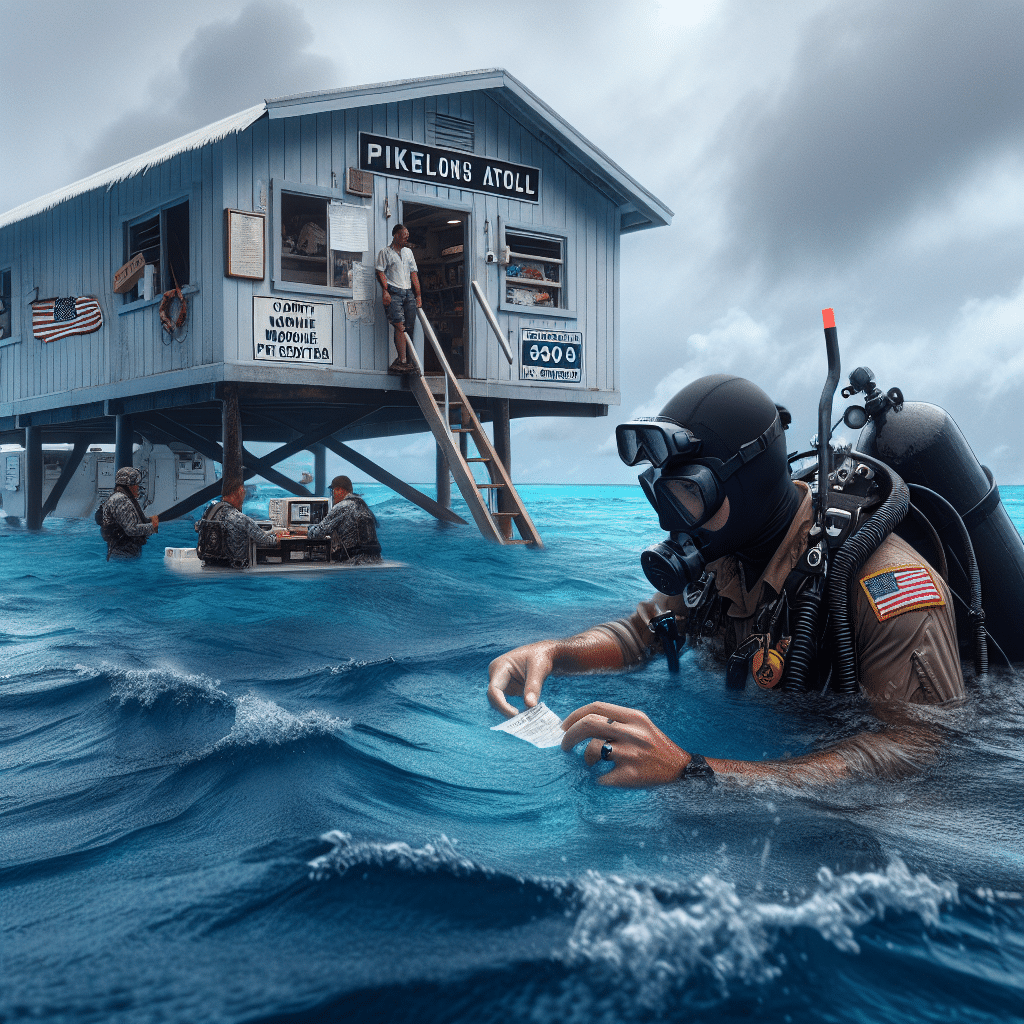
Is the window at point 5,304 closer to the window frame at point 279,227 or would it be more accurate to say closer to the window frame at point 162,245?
the window frame at point 162,245

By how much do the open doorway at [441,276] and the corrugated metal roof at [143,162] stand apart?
12.5 ft

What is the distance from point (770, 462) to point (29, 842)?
7.88 feet

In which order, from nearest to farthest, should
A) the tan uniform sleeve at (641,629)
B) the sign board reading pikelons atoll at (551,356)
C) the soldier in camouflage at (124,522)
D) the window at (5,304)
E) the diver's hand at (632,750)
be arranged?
1. the diver's hand at (632,750)
2. the tan uniform sleeve at (641,629)
3. the soldier in camouflage at (124,522)
4. the sign board reading pikelons atoll at (551,356)
5. the window at (5,304)

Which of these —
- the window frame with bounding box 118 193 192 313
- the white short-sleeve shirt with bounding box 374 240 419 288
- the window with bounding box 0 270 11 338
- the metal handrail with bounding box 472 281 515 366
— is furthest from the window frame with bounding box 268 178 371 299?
the window with bounding box 0 270 11 338

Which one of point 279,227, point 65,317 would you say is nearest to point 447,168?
point 279,227

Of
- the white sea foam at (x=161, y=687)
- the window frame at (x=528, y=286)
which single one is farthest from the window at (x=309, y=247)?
the white sea foam at (x=161, y=687)

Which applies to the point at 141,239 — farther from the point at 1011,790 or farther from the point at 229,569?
the point at 1011,790

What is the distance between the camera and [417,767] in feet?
9.71

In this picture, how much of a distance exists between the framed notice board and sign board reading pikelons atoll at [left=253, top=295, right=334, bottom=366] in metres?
0.33

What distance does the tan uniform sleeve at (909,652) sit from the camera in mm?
2475

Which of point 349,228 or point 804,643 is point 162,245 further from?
point 804,643

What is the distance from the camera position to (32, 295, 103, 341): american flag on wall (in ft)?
43.0

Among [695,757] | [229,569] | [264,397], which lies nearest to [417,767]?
[695,757]

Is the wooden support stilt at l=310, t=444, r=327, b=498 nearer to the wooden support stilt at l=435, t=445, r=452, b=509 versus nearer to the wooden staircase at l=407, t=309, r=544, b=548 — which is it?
the wooden support stilt at l=435, t=445, r=452, b=509
